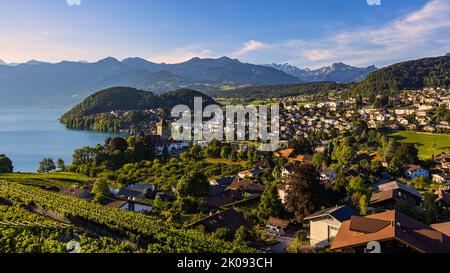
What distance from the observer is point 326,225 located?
39.7ft

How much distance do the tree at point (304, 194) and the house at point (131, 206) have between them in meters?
6.34

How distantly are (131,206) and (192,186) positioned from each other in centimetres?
299

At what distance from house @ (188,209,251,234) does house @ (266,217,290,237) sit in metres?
0.74

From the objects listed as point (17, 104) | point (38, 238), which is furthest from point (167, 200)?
point (17, 104)

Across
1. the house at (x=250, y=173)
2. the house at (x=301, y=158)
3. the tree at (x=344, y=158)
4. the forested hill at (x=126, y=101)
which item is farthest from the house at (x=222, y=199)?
the forested hill at (x=126, y=101)

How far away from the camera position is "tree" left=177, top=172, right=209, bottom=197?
62.4ft

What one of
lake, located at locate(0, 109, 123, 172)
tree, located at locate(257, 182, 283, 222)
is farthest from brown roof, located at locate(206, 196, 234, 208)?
lake, located at locate(0, 109, 123, 172)

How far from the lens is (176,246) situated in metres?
10.0

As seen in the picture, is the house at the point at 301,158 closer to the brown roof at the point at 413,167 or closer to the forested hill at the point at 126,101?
the brown roof at the point at 413,167

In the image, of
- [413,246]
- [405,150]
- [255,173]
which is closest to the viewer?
[413,246]

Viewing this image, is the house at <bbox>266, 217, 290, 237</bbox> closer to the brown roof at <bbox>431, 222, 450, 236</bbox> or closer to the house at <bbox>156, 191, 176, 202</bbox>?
the brown roof at <bbox>431, 222, 450, 236</bbox>

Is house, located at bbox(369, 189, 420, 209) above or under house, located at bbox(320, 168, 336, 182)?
above
